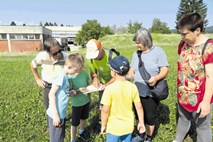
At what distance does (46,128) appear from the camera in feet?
15.3

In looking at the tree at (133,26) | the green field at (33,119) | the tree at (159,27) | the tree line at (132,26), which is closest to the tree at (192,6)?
the tree line at (132,26)

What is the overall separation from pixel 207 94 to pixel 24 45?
54.3 m

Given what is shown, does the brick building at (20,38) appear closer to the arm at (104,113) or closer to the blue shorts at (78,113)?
the blue shorts at (78,113)

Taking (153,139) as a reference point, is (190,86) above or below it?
above

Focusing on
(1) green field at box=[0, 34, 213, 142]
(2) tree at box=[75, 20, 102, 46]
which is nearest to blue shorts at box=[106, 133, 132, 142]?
(1) green field at box=[0, 34, 213, 142]

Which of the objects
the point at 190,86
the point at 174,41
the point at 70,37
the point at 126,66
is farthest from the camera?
the point at 70,37

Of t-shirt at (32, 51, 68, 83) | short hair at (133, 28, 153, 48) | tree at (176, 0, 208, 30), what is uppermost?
tree at (176, 0, 208, 30)

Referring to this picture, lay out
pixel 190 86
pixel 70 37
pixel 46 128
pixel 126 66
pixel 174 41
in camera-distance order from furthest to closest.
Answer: pixel 70 37
pixel 174 41
pixel 46 128
pixel 190 86
pixel 126 66

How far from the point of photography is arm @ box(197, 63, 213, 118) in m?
2.86

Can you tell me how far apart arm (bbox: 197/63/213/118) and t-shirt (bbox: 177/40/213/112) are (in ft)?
0.25

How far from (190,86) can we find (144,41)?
88cm

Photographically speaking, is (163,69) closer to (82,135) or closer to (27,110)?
(82,135)

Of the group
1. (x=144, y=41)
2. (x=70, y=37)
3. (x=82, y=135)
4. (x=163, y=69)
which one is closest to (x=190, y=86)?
(x=163, y=69)

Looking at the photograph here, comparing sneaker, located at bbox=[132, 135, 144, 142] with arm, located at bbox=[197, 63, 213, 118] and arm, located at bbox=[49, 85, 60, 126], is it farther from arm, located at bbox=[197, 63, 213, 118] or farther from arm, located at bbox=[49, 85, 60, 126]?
arm, located at bbox=[49, 85, 60, 126]
